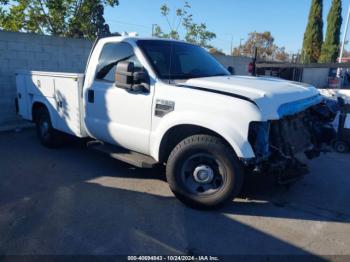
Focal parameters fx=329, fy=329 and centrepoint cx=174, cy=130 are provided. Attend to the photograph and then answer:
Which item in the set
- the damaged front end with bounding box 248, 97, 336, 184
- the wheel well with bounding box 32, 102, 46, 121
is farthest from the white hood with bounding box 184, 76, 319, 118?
the wheel well with bounding box 32, 102, 46, 121

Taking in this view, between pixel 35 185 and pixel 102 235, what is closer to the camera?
pixel 102 235

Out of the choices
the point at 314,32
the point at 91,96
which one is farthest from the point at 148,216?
the point at 314,32

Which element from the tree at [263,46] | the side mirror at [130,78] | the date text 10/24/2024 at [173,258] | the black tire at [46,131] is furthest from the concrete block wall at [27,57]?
the tree at [263,46]

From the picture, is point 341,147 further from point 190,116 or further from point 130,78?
point 130,78

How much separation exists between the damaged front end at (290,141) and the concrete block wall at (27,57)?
6695 mm

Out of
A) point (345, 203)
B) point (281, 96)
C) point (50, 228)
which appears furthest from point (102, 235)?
point (345, 203)

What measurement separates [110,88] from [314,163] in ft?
12.8

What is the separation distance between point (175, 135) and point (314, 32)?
34.5 metres

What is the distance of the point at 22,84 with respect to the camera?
6.80 m

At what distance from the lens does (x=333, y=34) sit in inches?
1351

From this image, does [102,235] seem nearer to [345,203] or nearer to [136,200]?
[136,200]

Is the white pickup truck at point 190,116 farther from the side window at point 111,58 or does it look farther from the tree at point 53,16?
the tree at point 53,16

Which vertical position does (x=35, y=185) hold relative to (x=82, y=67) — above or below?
below

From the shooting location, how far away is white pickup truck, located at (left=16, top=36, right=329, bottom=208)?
3654 mm
